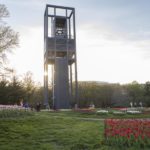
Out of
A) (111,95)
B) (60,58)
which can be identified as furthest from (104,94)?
(60,58)

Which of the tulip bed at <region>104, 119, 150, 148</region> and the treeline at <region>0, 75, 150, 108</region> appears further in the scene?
the treeline at <region>0, 75, 150, 108</region>

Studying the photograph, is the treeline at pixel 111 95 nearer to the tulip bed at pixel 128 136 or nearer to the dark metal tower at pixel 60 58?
the dark metal tower at pixel 60 58

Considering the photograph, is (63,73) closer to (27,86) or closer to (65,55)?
(65,55)

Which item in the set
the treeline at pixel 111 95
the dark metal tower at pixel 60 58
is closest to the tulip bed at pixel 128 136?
the dark metal tower at pixel 60 58

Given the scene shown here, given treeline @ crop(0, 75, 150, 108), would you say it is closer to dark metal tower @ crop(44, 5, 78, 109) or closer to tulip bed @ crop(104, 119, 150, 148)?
dark metal tower @ crop(44, 5, 78, 109)

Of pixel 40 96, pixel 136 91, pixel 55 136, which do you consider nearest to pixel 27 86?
pixel 40 96

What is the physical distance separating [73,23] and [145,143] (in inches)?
1333

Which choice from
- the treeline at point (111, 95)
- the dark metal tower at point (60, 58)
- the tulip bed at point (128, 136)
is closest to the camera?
the tulip bed at point (128, 136)

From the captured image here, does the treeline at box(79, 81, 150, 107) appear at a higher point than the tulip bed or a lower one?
higher

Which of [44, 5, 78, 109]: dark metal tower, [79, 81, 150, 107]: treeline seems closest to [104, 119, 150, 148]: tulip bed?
[44, 5, 78, 109]: dark metal tower

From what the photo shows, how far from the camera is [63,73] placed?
42.2m

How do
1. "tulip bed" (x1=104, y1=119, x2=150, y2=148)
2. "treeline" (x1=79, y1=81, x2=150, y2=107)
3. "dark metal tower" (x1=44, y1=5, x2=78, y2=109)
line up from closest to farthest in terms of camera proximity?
"tulip bed" (x1=104, y1=119, x2=150, y2=148)
"dark metal tower" (x1=44, y1=5, x2=78, y2=109)
"treeline" (x1=79, y1=81, x2=150, y2=107)

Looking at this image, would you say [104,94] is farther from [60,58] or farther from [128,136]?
[128,136]

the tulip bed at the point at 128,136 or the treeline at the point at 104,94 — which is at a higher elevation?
the treeline at the point at 104,94
